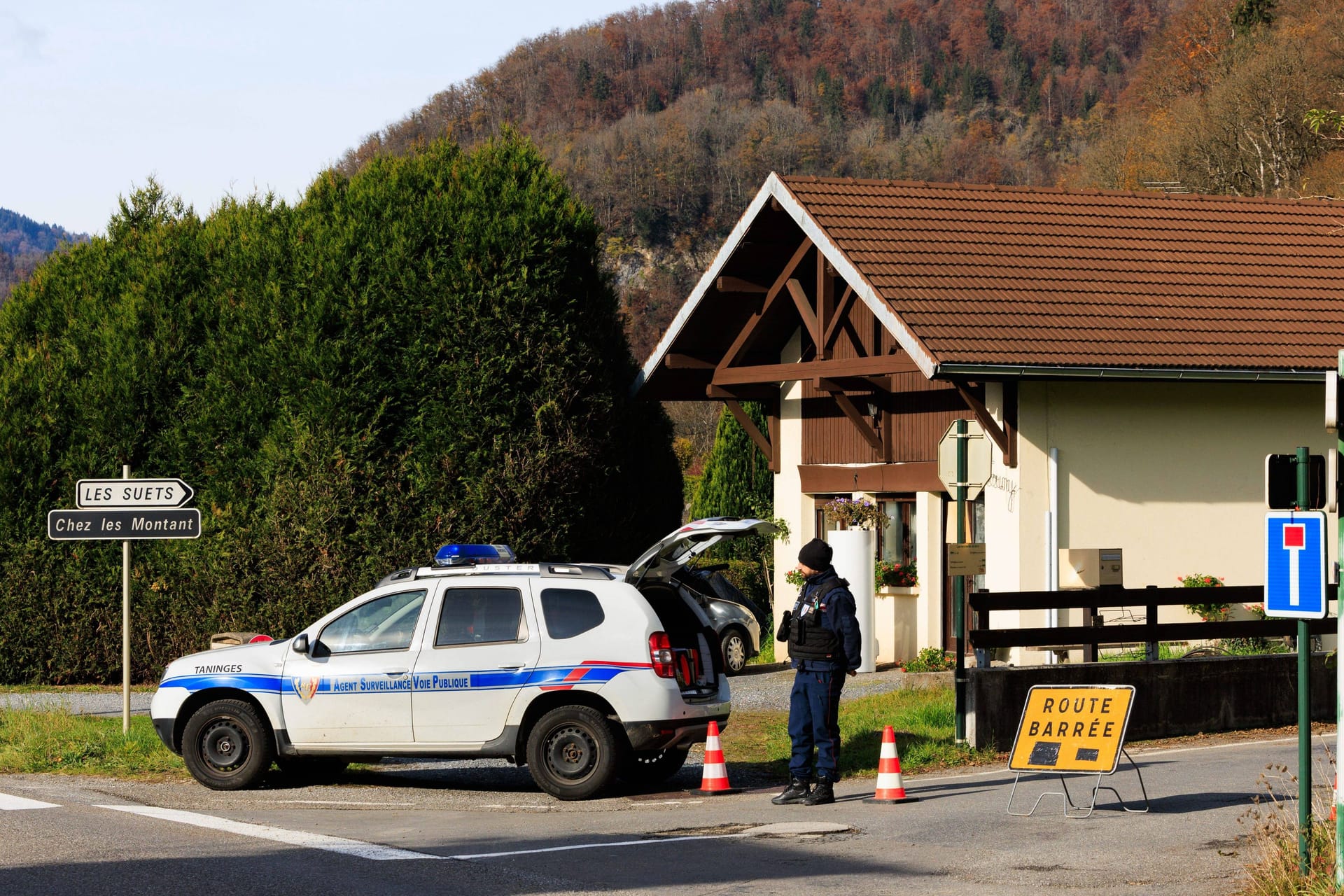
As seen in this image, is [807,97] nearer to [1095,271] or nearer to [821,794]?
[1095,271]

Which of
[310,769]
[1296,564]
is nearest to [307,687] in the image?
[310,769]

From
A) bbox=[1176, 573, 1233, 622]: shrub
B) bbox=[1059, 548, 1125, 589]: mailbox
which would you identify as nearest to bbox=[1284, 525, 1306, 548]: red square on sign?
bbox=[1059, 548, 1125, 589]: mailbox

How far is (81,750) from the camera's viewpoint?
47.8ft

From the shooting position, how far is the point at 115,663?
2183cm

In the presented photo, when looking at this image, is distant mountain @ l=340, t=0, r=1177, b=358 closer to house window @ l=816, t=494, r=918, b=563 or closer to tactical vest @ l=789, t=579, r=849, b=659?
house window @ l=816, t=494, r=918, b=563

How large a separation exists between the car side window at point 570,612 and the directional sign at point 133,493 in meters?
5.15

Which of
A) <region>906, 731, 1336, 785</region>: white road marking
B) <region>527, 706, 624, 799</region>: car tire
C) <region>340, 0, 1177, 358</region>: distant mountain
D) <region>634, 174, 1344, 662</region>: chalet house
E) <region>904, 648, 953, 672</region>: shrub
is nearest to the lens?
<region>527, 706, 624, 799</region>: car tire

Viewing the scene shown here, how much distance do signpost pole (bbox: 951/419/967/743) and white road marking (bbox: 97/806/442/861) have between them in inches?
233

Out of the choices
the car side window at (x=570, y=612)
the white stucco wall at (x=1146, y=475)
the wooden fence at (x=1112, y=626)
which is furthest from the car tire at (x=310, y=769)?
the white stucco wall at (x=1146, y=475)

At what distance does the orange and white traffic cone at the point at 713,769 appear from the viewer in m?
12.1

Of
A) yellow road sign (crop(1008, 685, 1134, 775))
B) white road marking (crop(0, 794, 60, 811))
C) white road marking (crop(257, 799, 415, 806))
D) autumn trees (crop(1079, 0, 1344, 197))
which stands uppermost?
autumn trees (crop(1079, 0, 1344, 197))

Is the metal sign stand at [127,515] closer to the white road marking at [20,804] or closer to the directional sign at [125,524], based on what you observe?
the directional sign at [125,524]

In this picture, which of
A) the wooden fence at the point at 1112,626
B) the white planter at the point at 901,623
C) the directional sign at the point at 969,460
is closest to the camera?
the wooden fence at the point at 1112,626

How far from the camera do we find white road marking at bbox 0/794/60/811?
11656mm
